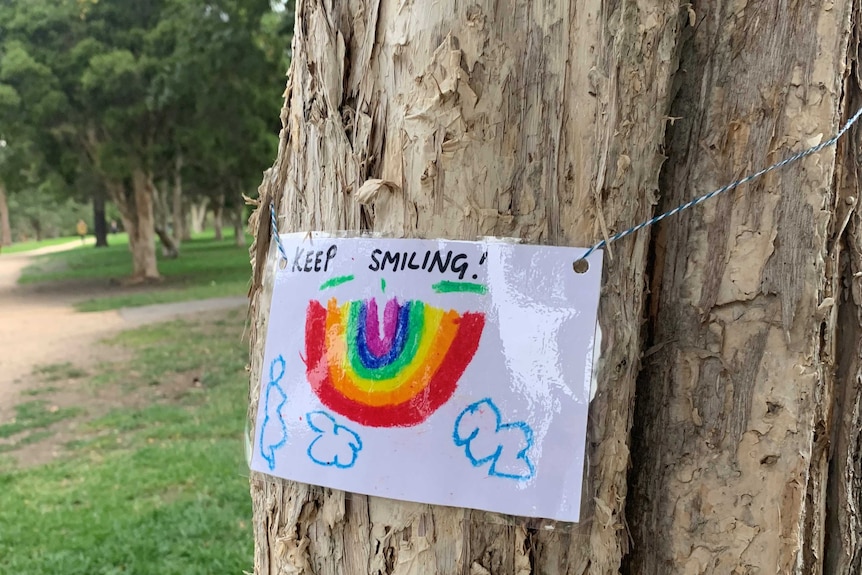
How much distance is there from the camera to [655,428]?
1.03 meters

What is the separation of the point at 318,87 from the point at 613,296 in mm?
494

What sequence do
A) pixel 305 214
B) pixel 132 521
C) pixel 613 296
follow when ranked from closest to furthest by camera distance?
pixel 613 296 → pixel 305 214 → pixel 132 521

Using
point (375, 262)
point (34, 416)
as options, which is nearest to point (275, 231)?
point (375, 262)

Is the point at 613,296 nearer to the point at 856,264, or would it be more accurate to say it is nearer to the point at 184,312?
the point at 856,264

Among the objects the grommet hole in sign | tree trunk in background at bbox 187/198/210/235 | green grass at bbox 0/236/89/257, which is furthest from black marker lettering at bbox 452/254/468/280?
green grass at bbox 0/236/89/257

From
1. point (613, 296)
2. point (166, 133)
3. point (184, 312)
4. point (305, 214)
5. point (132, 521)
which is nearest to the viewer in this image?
point (613, 296)

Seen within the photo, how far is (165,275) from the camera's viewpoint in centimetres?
1923

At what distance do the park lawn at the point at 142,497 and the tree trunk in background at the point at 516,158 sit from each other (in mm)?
2853

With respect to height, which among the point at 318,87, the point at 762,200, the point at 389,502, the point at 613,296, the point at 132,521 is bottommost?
the point at 132,521

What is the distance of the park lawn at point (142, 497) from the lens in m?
3.74

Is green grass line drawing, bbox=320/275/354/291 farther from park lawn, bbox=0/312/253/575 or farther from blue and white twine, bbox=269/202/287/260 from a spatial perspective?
park lawn, bbox=0/312/253/575

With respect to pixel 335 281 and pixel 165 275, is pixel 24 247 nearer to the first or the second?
pixel 165 275

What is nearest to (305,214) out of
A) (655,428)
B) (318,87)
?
(318,87)

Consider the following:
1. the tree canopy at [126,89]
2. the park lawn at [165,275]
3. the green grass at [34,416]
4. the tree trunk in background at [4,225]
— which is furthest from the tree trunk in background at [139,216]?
the tree trunk in background at [4,225]
